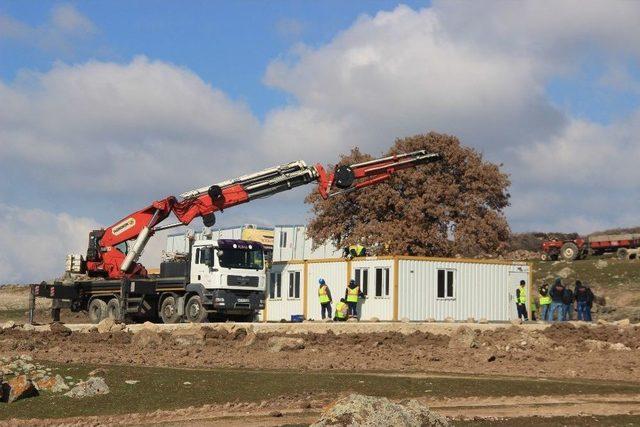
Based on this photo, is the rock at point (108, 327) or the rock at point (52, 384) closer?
the rock at point (52, 384)

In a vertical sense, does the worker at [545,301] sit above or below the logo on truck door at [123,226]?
below

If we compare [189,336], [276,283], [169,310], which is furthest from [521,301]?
[169,310]

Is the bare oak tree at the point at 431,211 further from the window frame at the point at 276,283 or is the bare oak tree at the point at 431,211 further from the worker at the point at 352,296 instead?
the worker at the point at 352,296

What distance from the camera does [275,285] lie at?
1564 inches

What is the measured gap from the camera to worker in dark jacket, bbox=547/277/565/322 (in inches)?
1417

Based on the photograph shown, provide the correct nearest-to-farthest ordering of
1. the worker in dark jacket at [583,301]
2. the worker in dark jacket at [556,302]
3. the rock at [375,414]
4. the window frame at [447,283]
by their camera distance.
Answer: the rock at [375,414]
the worker in dark jacket at [583,301]
the worker in dark jacket at [556,302]
the window frame at [447,283]

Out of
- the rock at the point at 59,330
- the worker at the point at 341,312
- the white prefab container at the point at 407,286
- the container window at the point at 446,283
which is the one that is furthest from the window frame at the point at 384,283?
the rock at the point at 59,330

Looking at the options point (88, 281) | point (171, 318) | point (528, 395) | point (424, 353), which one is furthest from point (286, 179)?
point (528, 395)

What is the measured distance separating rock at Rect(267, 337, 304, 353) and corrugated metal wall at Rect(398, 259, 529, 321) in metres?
8.16

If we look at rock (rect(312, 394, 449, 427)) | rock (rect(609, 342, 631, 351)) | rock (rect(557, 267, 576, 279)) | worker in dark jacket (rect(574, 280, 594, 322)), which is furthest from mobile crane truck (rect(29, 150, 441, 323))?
rock (rect(312, 394, 449, 427))

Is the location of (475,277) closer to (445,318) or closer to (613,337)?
(445,318)

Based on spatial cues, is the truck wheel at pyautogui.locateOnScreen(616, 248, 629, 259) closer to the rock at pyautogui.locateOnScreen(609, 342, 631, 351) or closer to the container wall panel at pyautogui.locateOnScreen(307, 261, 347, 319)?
the container wall panel at pyautogui.locateOnScreen(307, 261, 347, 319)

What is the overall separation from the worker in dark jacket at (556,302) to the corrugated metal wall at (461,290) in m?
2.19

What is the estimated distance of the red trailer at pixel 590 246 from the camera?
196ft
